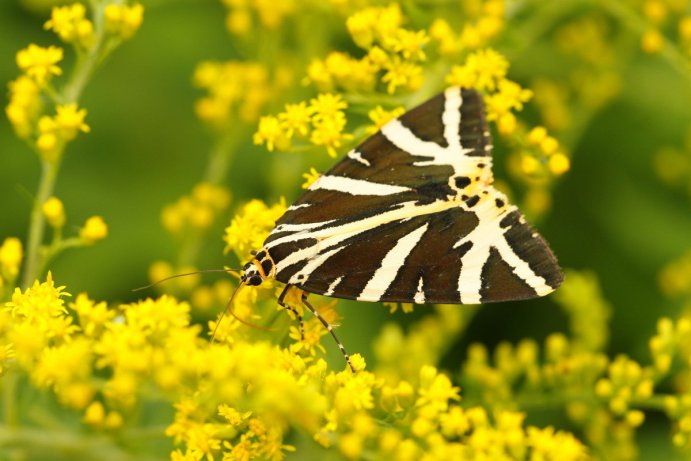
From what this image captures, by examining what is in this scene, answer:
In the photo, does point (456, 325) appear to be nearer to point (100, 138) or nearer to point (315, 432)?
point (315, 432)

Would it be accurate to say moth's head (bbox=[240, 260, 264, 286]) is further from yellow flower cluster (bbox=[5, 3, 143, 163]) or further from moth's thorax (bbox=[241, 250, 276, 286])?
yellow flower cluster (bbox=[5, 3, 143, 163])

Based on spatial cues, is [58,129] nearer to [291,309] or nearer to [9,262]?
[9,262]

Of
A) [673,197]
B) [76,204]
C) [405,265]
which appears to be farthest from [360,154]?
[673,197]

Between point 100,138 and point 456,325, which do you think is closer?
point 456,325

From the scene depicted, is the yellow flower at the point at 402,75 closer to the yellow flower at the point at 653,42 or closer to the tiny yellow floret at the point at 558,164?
the tiny yellow floret at the point at 558,164

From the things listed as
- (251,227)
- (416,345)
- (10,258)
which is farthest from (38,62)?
(416,345)

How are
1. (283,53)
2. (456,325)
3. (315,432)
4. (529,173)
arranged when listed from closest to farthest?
(315,432) → (529,173) → (456,325) → (283,53)
